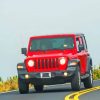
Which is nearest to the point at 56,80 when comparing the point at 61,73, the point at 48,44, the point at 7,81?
the point at 61,73

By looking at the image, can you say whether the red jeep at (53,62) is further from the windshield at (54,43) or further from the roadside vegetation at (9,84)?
the roadside vegetation at (9,84)

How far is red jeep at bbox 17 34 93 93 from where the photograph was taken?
911 inches

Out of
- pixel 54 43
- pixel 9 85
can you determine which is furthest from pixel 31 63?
pixel 9 85

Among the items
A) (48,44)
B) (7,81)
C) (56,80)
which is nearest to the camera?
(56,80)

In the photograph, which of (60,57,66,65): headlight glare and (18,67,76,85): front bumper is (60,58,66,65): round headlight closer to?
(60,57,66,65): headlight glare

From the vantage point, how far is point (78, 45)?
24.5 meters

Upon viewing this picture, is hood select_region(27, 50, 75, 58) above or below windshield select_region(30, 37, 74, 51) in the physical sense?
below

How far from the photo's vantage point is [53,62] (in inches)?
917

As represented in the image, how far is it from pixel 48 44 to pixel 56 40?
346 millimetres

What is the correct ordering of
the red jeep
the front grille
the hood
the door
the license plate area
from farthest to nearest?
the door < the hood < the front grille < the red jeep < the license plate area

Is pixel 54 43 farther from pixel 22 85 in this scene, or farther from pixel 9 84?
pixel 9 84

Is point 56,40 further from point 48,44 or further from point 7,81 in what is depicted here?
point 7,81

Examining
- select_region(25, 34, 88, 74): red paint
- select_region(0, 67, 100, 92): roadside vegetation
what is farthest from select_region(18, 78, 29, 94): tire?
select_region(0, 67, 100, 92): roadside vegetation

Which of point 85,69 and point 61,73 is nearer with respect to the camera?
point 61,73
